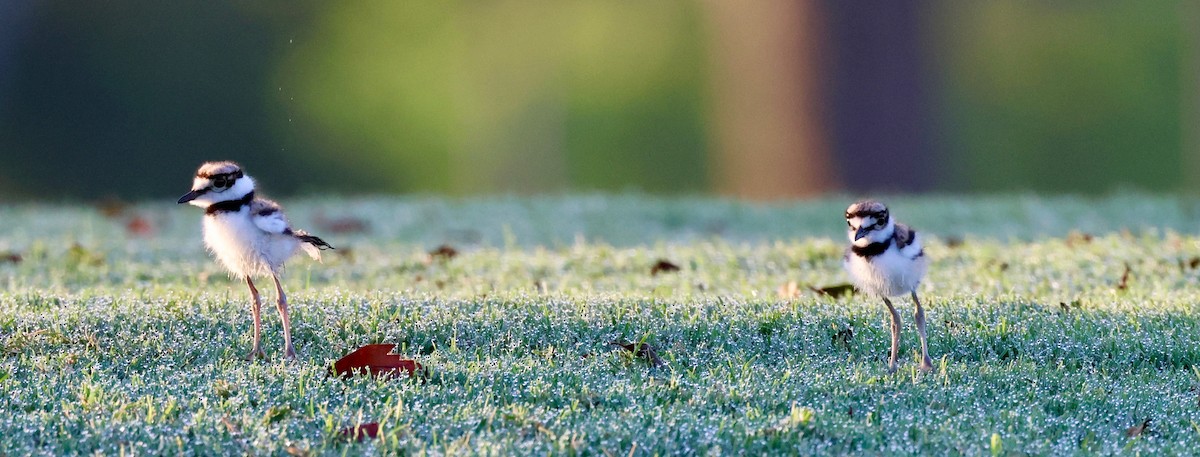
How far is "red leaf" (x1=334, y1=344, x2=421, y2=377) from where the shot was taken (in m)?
5.04

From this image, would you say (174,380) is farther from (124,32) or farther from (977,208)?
(124,32)

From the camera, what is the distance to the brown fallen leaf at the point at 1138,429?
15.1 feet

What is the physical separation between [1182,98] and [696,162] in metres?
10.5

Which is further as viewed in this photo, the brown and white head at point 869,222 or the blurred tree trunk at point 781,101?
the blurred tree trunk at point 781,101

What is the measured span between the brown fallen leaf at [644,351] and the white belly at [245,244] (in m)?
1.32

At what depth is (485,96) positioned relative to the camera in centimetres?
3097

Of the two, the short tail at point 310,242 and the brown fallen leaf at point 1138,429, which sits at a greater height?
the short tail at point 310,242

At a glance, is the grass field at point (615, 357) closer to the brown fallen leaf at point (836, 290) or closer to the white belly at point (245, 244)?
the brown fallen leaf at point (836, 290)

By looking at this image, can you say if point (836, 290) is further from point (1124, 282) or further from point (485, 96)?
point (485, 96)

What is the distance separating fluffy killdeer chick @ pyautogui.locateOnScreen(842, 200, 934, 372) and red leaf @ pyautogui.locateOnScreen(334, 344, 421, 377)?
166 centimetres

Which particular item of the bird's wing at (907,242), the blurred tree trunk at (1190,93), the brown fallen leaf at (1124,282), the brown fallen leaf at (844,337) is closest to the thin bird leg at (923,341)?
the bird's wing at (907,242)

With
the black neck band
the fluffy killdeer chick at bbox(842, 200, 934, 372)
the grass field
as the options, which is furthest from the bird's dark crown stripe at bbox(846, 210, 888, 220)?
the grass field

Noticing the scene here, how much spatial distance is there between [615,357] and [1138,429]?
186 centimetres

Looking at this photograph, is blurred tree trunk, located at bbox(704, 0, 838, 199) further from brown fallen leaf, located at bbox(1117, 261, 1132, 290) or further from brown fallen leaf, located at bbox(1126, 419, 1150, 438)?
brown fallen leaf, located at bbox(1126, 419, 1150, 438)
